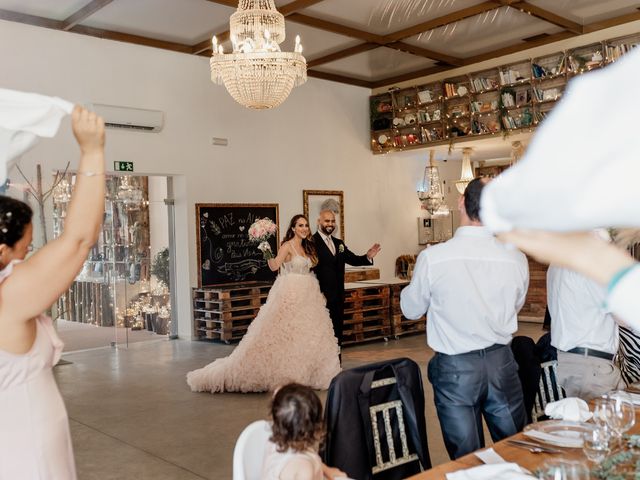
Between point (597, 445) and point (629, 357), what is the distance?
102 inches

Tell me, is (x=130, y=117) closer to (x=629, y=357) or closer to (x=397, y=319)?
(x=397, y=319)

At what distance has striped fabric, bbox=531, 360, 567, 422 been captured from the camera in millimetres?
3316

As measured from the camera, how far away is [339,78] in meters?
11.6

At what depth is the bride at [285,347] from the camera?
6262 mm

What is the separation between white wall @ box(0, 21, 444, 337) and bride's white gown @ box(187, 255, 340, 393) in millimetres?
3494

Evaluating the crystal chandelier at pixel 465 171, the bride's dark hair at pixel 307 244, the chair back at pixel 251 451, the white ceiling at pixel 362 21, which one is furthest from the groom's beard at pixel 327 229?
the crystal chandelier at pixel 465 171

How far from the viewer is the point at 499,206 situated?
1.98 ft

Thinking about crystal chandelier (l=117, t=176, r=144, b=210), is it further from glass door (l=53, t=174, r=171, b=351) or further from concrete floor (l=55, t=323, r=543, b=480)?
concrete floor (l=55, t=323, r=543, b=480)

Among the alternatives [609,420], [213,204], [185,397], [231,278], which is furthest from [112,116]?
[609,420]

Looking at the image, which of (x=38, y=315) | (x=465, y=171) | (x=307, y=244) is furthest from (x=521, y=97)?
(x=38, y=315)

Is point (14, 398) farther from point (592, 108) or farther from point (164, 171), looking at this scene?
point (164, 171)

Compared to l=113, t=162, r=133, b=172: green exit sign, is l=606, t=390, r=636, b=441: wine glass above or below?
below

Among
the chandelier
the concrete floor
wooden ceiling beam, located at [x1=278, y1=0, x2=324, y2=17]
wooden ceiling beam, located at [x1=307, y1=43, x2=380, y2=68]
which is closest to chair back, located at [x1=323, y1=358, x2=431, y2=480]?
the concrete floor

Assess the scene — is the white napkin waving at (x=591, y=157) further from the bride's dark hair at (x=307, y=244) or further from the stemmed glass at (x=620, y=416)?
the bride's dark hair at (x=307, y=244)
